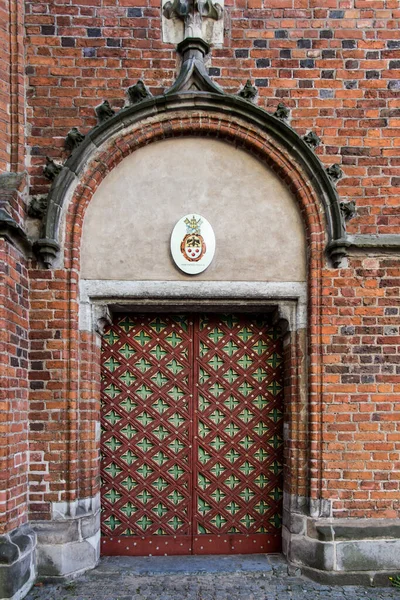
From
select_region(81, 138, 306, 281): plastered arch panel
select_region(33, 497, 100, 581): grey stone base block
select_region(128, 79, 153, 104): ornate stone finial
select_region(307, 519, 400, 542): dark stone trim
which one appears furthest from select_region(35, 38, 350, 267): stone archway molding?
select_region(307, 519, 400, 542): dark stone trim

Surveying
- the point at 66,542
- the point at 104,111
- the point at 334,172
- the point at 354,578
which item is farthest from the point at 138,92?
the point at 354,578

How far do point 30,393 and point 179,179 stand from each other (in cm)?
244

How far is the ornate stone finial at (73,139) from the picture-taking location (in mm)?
4789

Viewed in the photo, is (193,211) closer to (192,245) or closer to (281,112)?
(192,245)

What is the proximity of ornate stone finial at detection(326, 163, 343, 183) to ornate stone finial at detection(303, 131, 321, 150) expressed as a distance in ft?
0.86

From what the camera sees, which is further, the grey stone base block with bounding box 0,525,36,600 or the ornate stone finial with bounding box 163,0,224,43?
the ornate stone finial with bounding box 163,0,224,43

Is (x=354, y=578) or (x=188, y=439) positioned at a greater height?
(x=188, y=439)

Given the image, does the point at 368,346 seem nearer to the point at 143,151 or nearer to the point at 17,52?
the point at 143,151

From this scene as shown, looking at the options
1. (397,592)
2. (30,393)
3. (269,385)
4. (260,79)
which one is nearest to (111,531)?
(30,393)

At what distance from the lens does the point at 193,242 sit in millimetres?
4934

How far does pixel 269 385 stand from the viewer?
207 inches

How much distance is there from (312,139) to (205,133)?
1021 millimetres

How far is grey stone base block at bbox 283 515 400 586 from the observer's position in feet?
15.1

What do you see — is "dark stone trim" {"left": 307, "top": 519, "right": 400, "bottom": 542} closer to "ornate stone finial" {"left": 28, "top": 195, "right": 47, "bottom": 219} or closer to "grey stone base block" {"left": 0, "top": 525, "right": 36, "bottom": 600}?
"grey stone base block" {"left": 0, "top": 525, "right": 36, "bottom": 600}
